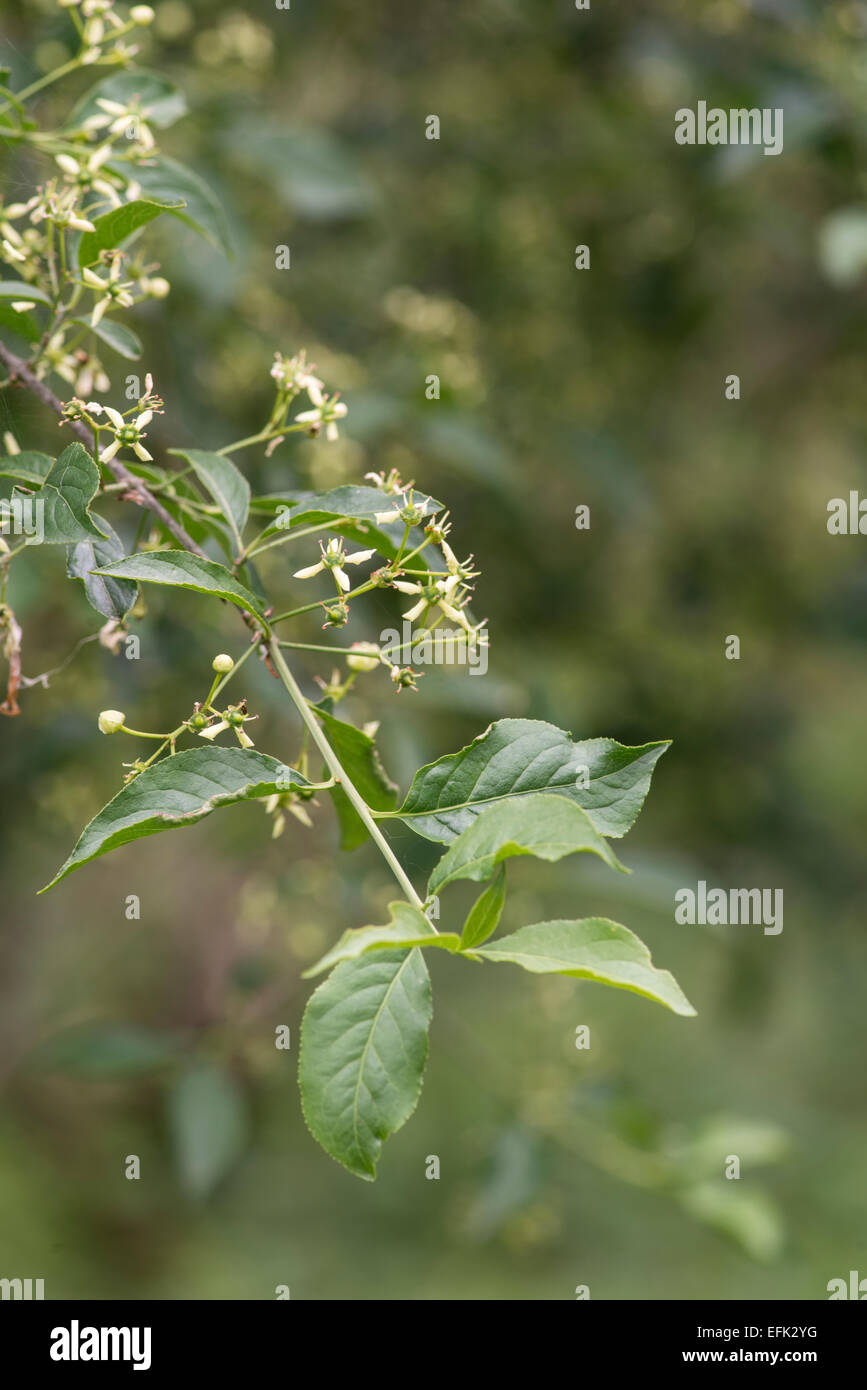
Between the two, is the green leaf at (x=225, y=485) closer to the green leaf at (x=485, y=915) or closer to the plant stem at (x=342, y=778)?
the plant stem at (x=342, y=778)

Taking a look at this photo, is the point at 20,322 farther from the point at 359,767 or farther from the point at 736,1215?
the point at 736,1215

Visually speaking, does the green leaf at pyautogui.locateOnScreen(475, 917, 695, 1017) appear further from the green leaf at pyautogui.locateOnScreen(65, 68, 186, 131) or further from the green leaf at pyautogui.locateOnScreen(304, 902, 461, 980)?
the green leaf at pyautogui.locateOnScreen(65, 68, 186, 131)

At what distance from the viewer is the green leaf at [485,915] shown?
0.65m

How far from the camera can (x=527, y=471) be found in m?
2.36

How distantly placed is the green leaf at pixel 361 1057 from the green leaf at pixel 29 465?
37 centimetres

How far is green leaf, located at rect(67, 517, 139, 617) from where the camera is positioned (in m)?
0.70

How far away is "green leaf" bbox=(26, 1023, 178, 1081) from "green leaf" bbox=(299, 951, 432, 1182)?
146cm

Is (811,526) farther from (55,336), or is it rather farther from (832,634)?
(55,336)

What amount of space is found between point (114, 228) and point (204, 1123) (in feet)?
4.83

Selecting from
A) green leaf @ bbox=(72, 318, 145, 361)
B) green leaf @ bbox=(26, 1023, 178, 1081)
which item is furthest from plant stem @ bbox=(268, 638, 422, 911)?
green leaf @ bbox=(26, 1023, 178, 1081)
